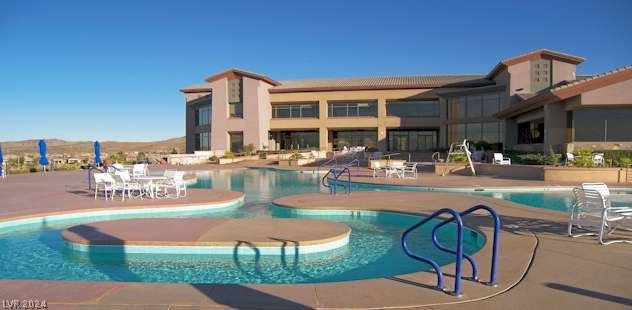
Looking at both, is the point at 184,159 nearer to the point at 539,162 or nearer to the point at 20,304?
the point at 539,162

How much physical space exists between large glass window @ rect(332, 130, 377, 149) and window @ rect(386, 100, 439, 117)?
3683 millimetres

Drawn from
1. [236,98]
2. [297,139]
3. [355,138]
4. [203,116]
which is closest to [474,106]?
[355,138]

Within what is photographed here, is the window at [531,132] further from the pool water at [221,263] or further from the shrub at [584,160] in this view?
the pool water at [221,263]

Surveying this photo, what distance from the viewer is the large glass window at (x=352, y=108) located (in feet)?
161

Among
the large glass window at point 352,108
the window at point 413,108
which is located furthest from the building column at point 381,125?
the large glass window at point 352,108

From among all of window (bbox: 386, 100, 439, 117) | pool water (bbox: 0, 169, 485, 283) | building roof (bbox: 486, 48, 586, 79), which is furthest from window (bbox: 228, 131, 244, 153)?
pool water (bbox: 0, 169, 485, 283)

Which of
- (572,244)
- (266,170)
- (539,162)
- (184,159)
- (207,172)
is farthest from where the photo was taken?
(184,159)

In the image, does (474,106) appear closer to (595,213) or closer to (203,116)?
(203,116)

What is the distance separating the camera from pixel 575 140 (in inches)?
887

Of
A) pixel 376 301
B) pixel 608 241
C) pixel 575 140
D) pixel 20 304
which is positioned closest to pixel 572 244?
pixel 608 241

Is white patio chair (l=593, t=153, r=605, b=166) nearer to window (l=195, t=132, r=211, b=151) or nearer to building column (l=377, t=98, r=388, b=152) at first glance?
building column (l=377, t=98, r=388, b=152)

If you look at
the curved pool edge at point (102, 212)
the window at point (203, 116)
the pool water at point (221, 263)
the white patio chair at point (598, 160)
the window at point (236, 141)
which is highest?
the window at point (203, 116)

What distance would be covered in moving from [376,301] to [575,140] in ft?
71.5

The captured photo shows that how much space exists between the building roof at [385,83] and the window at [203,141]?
8.87 meters
